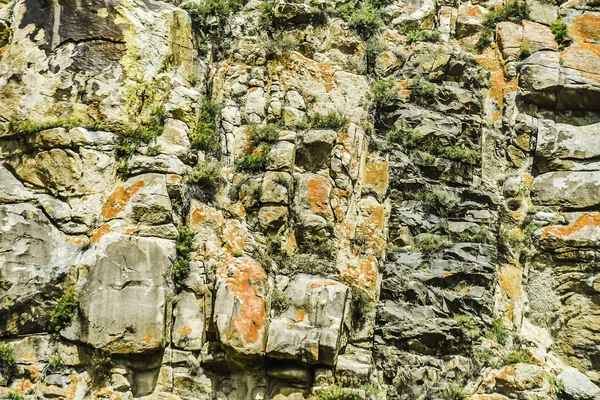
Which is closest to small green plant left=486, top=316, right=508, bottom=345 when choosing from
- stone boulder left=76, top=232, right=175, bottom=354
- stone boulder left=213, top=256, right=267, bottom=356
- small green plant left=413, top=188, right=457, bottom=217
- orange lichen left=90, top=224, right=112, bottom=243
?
small green plant left=413, top=188, right=457, bottom=217

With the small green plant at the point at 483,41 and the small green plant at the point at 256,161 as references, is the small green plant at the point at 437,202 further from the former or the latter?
the small green plant at the point at 483,41

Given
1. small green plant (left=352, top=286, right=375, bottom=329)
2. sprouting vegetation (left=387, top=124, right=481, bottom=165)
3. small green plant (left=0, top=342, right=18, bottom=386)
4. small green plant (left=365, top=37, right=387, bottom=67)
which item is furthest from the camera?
small green plant (left=365, top=37, right=387, bottom=67)

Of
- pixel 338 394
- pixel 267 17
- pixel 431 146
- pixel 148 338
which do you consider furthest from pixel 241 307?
pixel 267 17

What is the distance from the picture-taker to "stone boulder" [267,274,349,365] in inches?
291

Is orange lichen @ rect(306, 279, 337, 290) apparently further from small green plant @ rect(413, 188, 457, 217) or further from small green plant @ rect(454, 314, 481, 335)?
small green plant @ rect(413, 188, 457, 217)

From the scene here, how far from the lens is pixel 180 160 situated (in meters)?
8.56

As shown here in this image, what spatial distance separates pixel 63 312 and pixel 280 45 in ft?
19.6

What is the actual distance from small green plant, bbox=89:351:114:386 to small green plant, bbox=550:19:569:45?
10044 mm

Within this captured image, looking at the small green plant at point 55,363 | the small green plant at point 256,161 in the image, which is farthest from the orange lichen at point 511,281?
the small green plant at point 55,363

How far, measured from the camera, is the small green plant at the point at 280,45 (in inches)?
392

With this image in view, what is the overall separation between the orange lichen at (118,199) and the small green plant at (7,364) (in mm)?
2204

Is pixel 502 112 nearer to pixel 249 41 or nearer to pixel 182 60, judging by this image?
pixel 249 41

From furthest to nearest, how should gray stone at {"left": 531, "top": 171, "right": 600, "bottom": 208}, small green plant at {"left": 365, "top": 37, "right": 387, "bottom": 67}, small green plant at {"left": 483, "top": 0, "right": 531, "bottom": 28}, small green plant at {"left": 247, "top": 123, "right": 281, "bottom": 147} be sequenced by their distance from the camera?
small green plant at {"left": 483, "top": 0, "right": 531, "bottom": 28} → small green plant at {"left": 365, "top": 37, "right": 387, "bottom": 67} → small green plant at {"left": 247, "top": 123, "right": 281, "bottom": 147} → gray stone at {"left": 531, "top": 171, "right": 600, "bottom": 208}

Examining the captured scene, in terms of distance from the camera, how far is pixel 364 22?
10.6m
